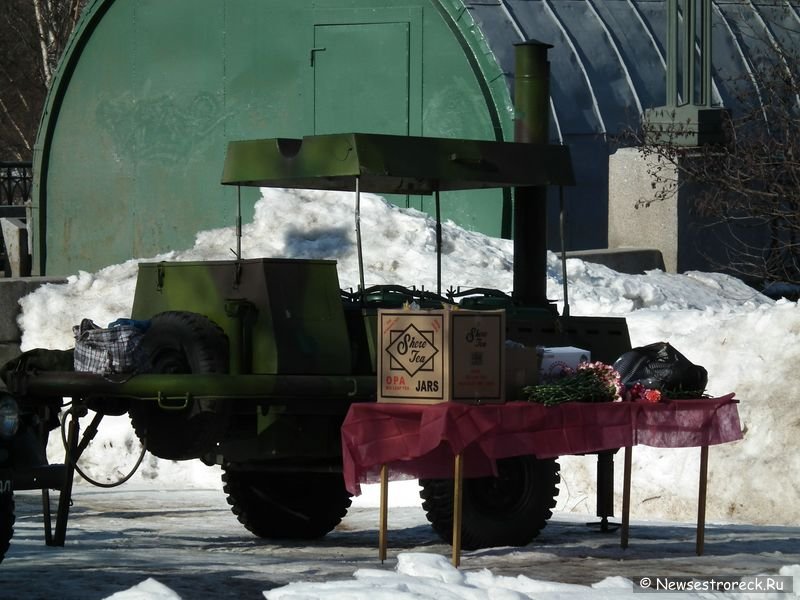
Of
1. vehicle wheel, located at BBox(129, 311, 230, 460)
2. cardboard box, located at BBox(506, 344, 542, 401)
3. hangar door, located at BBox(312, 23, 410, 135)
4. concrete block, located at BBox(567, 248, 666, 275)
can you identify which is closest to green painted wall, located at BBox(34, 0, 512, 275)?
hangar door, located at BBox(312, 23, 410, 135)

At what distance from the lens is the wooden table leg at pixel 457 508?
956 cm

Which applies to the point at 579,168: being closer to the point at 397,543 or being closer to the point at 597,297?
the point at 597,297

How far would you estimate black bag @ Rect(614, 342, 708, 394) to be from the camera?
1052 cm

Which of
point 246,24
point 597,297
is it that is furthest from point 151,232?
point 597,297

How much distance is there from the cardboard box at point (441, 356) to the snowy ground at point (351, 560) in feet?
3.06

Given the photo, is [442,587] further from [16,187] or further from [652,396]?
[16,187]

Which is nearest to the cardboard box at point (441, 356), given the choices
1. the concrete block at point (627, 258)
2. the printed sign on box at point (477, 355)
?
the printed sign on box at point (477, 355)

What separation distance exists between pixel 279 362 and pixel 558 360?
5.45ft

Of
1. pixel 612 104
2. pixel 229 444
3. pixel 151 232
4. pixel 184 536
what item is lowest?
pixel 184 536

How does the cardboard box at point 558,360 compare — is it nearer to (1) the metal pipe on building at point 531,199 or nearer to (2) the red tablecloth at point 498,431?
(2) the red tablecloth at point 498,431

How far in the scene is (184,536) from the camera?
38.7ft

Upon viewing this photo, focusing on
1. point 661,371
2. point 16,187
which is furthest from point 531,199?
point 16,187

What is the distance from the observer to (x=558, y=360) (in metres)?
10.4

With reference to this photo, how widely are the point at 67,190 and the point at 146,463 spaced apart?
30.8 feet
